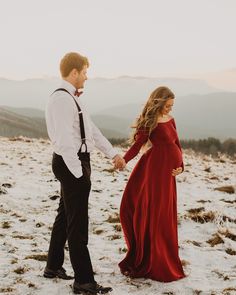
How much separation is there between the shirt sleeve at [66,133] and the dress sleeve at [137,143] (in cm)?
131

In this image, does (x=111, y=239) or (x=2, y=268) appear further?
(x=111, y=239)

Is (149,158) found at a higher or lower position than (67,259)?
higher

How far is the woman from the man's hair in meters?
1.25

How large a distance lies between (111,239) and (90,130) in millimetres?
3130

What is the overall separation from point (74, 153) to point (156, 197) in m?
1.56

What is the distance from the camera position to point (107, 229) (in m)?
8.11

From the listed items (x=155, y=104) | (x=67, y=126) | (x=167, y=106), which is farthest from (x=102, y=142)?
(x=167, y=106)

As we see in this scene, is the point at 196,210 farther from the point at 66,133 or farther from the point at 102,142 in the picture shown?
the point at 66,133

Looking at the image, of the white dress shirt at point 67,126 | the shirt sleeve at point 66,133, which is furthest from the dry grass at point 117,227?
the shirt sleeve at point 66,133

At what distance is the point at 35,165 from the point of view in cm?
1410

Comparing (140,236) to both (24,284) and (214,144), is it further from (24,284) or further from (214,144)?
(214,144)

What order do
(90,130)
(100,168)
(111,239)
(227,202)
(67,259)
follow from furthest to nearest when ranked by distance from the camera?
(100,168)
(227,202)
(111,239)
(67,259)
(90,130)

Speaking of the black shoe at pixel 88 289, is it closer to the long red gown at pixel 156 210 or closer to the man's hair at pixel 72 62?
the long red gown at pixel 156 210

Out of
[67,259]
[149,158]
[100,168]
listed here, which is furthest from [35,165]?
[149,158]
